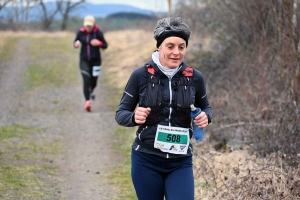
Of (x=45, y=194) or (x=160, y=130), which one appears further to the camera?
(x=45, y=194)

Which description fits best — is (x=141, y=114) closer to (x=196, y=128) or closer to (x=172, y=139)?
(x=172, y=139)

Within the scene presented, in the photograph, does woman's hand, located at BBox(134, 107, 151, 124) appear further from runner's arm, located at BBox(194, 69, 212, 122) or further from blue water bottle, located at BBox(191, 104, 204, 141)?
runner's arm, located at BBox(194, 69, 212, 122)

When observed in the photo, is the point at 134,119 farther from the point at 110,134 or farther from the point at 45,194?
the point at 110,134

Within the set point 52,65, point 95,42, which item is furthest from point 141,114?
point 52,65

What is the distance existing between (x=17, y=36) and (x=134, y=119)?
100ft

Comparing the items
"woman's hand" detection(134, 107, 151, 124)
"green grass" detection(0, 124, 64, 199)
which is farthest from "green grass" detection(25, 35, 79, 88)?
"woman's hand" detection(134, 107, 151, 124)

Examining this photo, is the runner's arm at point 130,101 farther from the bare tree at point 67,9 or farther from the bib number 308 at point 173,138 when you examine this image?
the bare tree at point 67,9

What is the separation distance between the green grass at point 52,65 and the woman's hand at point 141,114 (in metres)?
12.3

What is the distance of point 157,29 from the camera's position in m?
4.12

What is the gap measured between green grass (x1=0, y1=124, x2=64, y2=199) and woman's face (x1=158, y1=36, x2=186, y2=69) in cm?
313

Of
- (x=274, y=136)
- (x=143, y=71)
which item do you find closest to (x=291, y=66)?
(x=274, y=136)

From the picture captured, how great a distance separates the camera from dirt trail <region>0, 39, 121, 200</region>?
23.7 feet

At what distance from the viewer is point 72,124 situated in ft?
35.9

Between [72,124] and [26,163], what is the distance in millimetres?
2975
